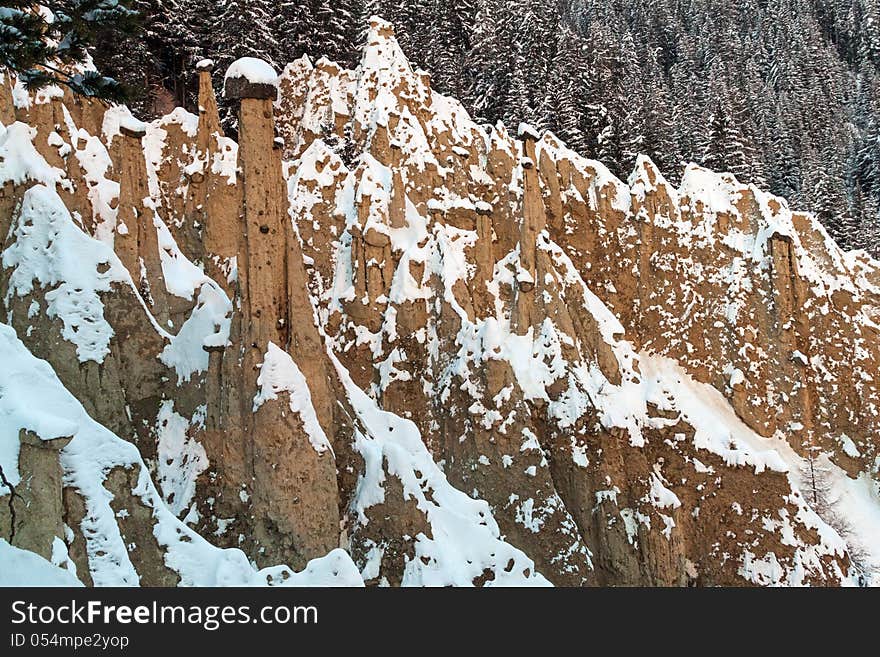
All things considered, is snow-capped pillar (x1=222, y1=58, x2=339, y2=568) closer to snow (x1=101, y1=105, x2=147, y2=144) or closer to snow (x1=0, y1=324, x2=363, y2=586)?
snow (x1=0, y1=324, x2=363, y2=586)

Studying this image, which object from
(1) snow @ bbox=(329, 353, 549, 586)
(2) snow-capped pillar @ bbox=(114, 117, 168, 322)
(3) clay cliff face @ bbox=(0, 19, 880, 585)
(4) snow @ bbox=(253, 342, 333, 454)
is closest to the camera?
(1) snow @ bbox=(329, 353, 549, 586)

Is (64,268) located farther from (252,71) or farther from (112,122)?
(112,122)

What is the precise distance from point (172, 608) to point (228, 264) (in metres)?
15.9

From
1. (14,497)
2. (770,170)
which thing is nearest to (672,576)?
(14,497)

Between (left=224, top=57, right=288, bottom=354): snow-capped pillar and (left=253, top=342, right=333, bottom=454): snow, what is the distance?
1.34 ft

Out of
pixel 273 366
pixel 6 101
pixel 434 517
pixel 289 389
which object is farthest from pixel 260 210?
pixel 6 101

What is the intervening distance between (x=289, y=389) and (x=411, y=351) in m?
8.43

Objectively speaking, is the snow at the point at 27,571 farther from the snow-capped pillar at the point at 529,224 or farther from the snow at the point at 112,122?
the snow-capped pillar at the point at 529,224

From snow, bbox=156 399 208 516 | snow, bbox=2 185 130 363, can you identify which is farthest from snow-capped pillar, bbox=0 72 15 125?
snow, bbox=156 399 208 516

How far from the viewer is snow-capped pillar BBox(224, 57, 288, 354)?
15.9 metres

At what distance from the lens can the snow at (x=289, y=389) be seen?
15.3 meters

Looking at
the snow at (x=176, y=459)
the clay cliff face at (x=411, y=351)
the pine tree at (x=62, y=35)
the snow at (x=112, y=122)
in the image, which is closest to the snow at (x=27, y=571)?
the clay cliff face at (x=411, y=351)

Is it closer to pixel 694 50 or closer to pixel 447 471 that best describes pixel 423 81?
pixel 447 471

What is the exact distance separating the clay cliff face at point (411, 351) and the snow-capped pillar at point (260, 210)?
2.8 inches
